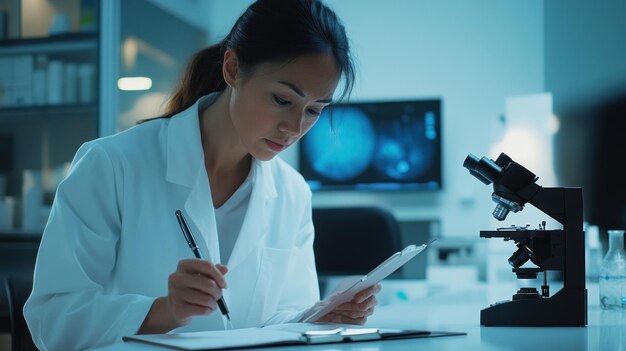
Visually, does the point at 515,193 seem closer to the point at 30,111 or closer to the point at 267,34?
the point at 267,34

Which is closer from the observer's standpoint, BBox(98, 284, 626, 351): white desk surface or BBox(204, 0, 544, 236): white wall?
A: BBox(98, 284, 626, 351): white desk surface

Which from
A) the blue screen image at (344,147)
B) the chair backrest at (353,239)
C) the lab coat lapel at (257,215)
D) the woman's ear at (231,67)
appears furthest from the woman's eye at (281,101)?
the blue screen image at (344,147)

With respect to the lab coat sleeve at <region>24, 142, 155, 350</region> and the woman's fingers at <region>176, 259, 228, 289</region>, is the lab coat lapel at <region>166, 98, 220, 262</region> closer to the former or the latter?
the lab coat sleeve at <region>24, 142, 155, 350</region>

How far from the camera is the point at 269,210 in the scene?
1.64 meters

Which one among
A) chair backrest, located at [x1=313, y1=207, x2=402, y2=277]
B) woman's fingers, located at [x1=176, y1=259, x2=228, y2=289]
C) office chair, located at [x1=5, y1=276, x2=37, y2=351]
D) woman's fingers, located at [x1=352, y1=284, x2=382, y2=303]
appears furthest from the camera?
chair backrest, located at [x1=313, y1=207, x2=402, y2=277]

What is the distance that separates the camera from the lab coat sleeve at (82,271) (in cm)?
123

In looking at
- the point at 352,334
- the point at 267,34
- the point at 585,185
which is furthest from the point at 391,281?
the point at 352,334

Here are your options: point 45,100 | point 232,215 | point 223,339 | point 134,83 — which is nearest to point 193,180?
point 232,215

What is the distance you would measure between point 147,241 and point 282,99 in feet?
1.15

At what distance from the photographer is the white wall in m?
5.23

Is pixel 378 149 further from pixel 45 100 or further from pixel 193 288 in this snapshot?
pixel 193 288

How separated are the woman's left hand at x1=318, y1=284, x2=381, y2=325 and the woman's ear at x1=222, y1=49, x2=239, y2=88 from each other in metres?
0.47

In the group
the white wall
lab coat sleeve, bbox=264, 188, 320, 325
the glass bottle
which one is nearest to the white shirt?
lab coat sleeve, bbox=264, 188, 320, 325

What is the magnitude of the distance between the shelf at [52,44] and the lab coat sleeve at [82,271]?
228cm
